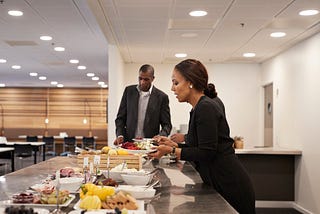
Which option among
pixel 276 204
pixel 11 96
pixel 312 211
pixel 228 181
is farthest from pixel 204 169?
pixel 11 96

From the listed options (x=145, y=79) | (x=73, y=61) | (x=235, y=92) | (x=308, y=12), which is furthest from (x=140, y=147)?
(x=73, y=61)

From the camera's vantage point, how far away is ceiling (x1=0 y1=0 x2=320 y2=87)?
4863mm

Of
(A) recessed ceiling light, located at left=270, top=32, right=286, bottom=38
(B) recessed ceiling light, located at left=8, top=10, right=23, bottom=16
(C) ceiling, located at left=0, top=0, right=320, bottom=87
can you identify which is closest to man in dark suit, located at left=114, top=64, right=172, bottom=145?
(C) ceiling, located at left=0, top=0, right=320, bottom=87

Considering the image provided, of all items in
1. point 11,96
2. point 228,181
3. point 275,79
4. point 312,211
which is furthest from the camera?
point 11,96

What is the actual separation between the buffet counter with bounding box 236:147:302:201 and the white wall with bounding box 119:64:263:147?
98.2 inches

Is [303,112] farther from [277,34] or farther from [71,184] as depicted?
[71,184]

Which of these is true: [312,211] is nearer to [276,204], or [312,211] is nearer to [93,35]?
[276,204]

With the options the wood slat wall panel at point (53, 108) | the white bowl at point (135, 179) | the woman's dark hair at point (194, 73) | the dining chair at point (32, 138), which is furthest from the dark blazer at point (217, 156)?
the wood slat wall panel at point (53, 108)

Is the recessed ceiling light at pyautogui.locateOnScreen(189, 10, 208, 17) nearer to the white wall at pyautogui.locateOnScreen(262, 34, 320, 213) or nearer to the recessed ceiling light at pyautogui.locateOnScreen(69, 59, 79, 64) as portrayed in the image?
the white wall at pyautogui.locateOnScreen(262, 34, 320, 213)

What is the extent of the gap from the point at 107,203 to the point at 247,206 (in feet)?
3.31

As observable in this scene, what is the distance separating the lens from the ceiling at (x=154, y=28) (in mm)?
4863

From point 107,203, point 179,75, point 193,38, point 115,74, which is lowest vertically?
point 107,203

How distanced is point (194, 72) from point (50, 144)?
13.5m

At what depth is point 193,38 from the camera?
664cm
